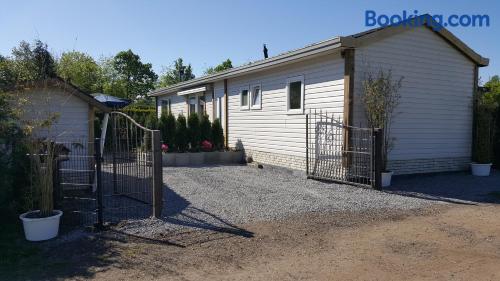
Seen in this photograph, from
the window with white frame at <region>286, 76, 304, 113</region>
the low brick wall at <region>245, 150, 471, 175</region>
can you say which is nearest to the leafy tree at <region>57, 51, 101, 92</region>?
the low brick wall at <region>245, 150, 471, 175</region>

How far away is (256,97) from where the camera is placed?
1338 centimetres

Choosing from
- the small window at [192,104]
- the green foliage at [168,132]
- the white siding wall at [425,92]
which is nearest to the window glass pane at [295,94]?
the white siding wall at [425,92]

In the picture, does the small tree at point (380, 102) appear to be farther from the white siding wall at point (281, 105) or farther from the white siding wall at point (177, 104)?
the white siding wall at point (177, 104)

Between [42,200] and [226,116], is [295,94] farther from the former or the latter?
[42,200]

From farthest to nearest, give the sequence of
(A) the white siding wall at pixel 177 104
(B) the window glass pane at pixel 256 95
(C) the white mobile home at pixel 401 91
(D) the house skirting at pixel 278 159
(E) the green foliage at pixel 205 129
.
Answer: (A) the white siding wall at pixel 177 104 → (E) the green foliage at pixel 205 129 → (B) the window glass pane at pixel 256 95 → (D) the house skirting at pixel 278 159 → (C) the white mobile home at pixel 401 91

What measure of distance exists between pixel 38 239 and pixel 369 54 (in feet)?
25.4

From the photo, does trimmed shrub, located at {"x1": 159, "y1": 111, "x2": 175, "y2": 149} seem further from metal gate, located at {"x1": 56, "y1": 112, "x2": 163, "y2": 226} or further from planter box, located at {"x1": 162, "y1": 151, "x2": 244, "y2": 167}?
metal gate, located at {"x1": 56, "y1": 112, "x2": 163, "y2": 226}

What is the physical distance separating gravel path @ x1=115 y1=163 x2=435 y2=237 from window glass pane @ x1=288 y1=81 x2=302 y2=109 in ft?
6.31

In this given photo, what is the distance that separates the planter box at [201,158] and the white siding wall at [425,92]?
5.70 meters

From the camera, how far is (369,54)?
963 centimetres

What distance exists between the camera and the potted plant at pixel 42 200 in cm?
514

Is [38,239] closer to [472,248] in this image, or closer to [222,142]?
[472,248]

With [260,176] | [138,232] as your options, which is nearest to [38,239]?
[138,232]

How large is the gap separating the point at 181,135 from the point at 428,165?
7.92 m
